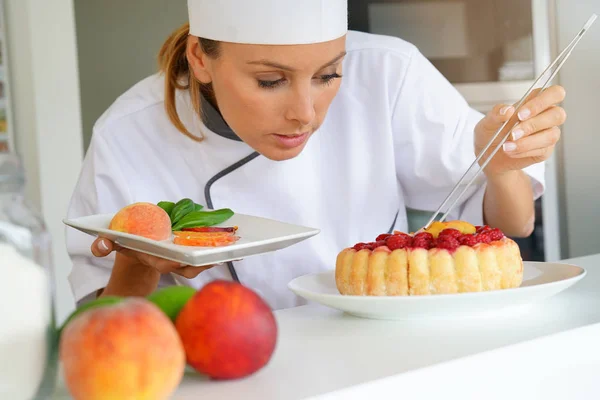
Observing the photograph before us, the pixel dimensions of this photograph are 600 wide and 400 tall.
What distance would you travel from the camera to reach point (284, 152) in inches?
51.6

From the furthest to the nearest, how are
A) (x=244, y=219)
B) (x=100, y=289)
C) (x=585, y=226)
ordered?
(x=585, y=226)
(x=100, y=289)
(x=244, y=219)

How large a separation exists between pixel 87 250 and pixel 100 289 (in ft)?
0.27

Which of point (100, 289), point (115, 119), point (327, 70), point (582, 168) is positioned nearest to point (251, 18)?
point (327, 70)

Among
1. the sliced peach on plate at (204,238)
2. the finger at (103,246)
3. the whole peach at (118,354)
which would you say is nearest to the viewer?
the whole peach at (118,354)

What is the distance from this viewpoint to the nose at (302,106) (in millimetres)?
1188

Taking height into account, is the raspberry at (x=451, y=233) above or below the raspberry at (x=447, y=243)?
above

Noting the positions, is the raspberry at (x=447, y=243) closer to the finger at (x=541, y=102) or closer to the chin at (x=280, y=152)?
the finger at (x=541, y=102)

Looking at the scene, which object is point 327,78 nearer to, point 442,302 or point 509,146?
point 509,146

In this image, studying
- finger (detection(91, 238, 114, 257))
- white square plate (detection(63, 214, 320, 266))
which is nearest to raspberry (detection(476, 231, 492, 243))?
white square plate (detection(63, 214, 320, 266))

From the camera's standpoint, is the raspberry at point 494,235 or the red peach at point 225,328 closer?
the red peach at point 225,328

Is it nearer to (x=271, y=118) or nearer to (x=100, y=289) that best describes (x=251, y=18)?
(x=271, y=118)

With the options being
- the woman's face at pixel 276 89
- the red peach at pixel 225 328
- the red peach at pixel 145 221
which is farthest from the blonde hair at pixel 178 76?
the red peach at pixel 225 328

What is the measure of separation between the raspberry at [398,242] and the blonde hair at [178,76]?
653 mm

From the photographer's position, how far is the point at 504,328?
82 centimetres
